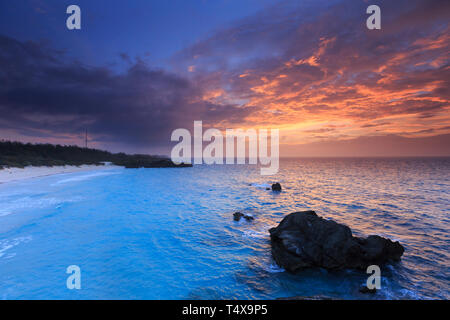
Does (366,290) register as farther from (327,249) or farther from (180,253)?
(180,253)

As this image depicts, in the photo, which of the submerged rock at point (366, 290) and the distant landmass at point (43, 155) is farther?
the distant landmass at point (43, 155)

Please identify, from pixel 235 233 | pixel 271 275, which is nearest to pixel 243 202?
pixel 235 233

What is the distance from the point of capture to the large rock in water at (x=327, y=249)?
8.19 metres

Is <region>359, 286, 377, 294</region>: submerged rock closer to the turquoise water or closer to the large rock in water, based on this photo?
the turquoise water

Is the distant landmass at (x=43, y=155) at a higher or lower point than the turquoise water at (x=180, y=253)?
higher

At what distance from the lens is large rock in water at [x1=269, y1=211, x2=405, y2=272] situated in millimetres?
8188

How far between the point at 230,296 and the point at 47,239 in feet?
38.9
